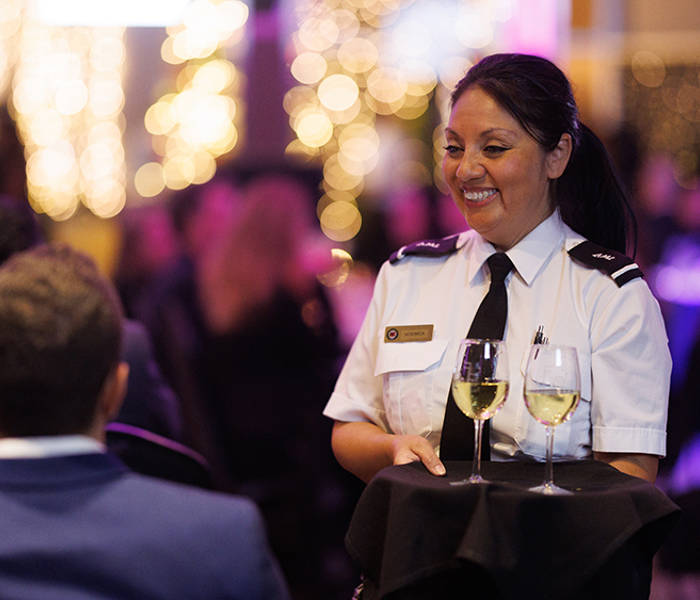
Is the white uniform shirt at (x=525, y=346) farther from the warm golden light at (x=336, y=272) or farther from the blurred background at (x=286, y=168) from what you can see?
the warm golden light at (x=336, y=272)

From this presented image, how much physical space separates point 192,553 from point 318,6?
6.58m

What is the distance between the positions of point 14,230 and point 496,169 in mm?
1284

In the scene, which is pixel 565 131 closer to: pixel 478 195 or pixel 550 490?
pixel 478 195

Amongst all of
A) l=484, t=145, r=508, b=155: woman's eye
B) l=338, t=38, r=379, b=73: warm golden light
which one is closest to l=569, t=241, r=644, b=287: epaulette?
l=484, t=145, r=508, b=155: woman's eye

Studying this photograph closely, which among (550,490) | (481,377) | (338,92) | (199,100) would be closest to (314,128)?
Answer: (338,92)

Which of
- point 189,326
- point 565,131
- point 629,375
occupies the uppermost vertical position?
point 565,131

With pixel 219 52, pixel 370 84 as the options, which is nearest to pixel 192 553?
pixel 219 52

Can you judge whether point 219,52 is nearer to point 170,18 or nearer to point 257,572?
point 170,18

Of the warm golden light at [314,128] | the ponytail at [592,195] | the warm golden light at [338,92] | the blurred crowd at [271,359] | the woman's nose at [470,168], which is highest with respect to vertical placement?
the warm golden light at [338,92]

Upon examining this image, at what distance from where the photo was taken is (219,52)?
705cm

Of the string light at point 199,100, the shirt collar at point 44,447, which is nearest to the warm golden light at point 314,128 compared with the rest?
the string light at point 199,100

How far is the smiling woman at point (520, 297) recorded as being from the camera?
1.81 metres

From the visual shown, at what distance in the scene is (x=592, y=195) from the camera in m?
2.08

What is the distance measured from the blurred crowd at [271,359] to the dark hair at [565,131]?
5.74 ft
